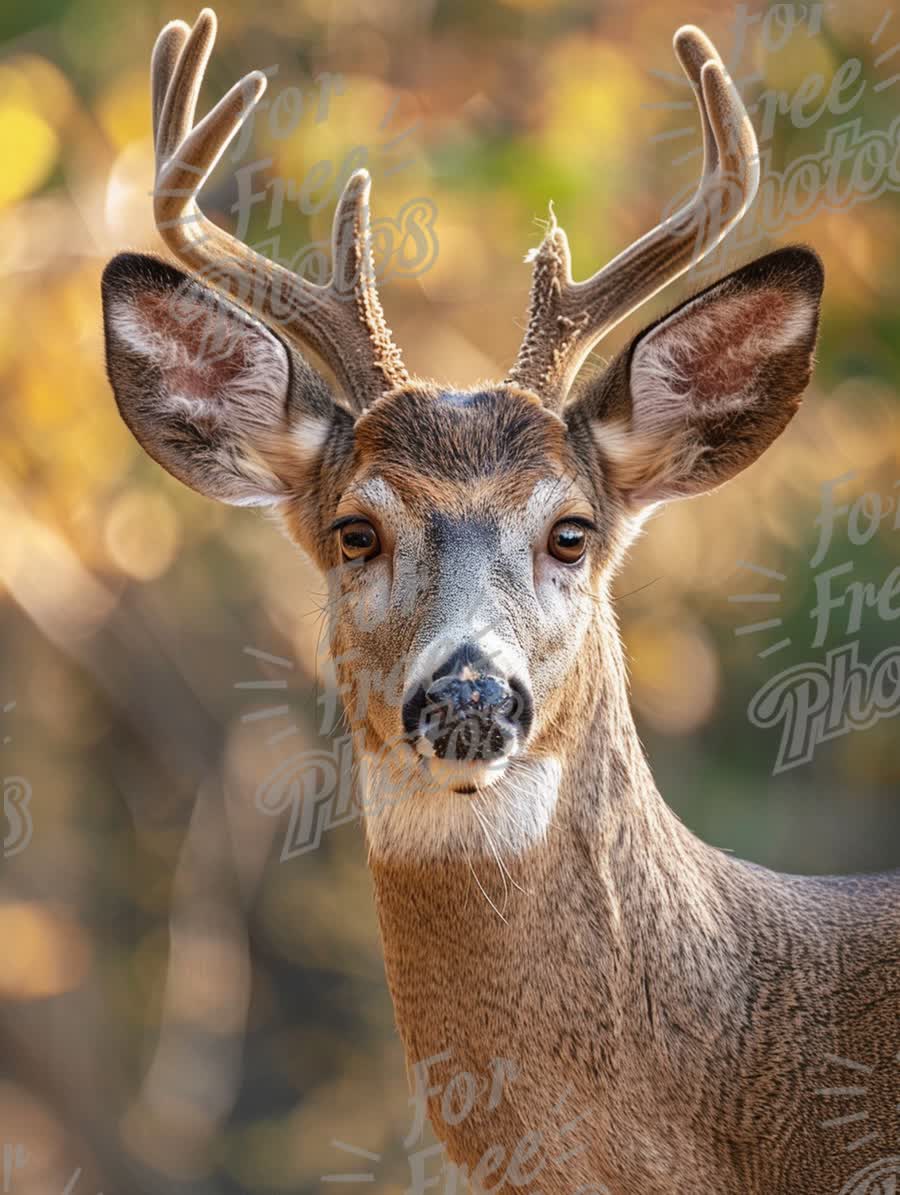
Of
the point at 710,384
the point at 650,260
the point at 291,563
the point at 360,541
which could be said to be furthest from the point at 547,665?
the point at 291,563

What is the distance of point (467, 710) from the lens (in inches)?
142

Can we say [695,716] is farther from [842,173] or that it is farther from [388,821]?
[388,821]

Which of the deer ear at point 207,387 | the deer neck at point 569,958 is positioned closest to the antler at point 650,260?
the deer ear at point 207,387

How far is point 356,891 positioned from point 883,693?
3.83 meters

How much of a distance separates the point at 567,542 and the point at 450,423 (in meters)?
0.38

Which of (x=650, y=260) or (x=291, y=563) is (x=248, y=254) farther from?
(x=291, y=563)

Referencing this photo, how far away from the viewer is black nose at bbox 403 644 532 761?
11.9 feet

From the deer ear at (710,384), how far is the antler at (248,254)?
1.82 ft

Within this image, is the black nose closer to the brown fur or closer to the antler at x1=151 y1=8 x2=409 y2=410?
the brown fur

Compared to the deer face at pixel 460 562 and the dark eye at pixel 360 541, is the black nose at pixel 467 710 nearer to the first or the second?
the deer face at pixel 460 562

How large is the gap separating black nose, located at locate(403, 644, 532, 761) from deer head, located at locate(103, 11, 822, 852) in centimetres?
9

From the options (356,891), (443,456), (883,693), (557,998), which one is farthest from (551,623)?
(356,891)

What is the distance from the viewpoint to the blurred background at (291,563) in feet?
33.3

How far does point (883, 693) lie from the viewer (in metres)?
10.0
